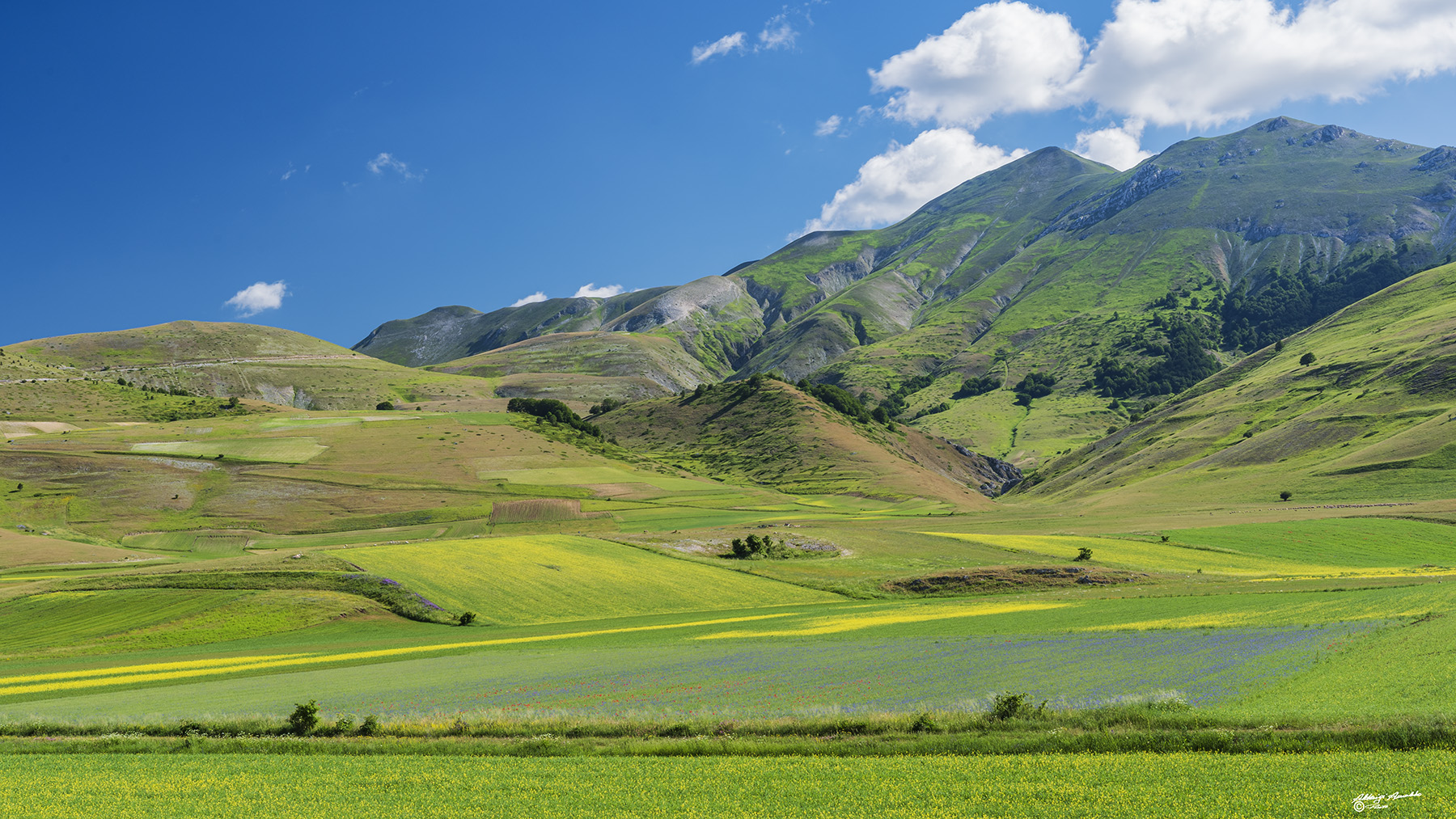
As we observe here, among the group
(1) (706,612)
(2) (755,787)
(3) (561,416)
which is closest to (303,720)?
(2) (755,787)

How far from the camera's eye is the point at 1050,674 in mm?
29125

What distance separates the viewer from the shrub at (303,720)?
2502 centimetres

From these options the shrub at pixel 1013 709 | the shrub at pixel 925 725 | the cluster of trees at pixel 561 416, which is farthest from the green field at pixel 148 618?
the cluster of trees at pixel 561 416

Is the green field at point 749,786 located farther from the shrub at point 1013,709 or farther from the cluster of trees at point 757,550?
the cluster of trees at point 757,550

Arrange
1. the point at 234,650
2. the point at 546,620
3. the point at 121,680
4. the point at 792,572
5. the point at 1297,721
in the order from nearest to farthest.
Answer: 1. the point at 1297,721
2. the point at 121,680
3. the point at 234,650
4. the point at 546,620
5. the point at 792,572

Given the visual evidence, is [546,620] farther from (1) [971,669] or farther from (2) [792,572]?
(1) [971,669]

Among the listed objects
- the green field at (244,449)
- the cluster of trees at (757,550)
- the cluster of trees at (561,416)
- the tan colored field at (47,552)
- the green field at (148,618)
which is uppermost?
the cluster of trees at (561,416)

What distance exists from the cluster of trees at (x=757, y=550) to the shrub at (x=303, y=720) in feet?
188

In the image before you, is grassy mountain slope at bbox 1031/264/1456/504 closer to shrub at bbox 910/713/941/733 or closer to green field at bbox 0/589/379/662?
shrub at bbox 910/713/941/733

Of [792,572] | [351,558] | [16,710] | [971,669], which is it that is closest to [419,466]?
[351,558]

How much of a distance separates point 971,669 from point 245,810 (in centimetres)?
2463

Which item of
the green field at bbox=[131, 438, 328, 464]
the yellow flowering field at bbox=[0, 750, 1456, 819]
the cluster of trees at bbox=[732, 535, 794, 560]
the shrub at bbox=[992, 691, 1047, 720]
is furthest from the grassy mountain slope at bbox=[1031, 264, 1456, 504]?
the green field at bbox=[131, 438, 328, 464]

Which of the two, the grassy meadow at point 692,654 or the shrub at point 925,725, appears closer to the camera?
the grassy meadow at point 692,654

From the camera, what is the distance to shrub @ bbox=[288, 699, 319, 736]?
2502 centimetres
